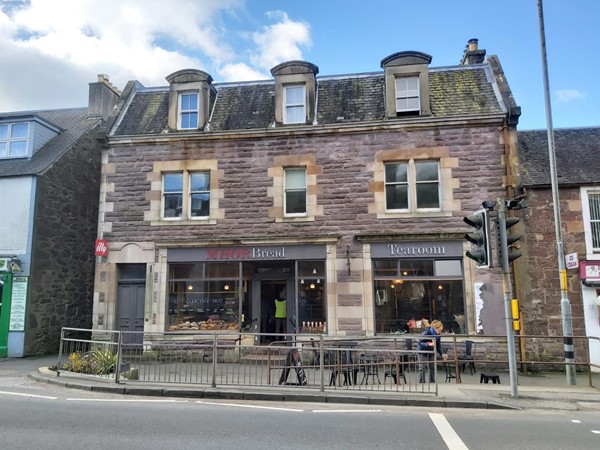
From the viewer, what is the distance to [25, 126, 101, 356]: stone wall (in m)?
16.4

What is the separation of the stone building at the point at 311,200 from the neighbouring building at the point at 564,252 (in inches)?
37.1

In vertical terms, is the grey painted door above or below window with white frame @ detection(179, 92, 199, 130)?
below

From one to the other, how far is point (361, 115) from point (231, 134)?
14.2 ft

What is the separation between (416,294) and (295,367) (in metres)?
5.58

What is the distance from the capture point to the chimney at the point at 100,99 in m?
20.8

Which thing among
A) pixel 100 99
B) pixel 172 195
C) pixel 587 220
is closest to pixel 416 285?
pixel 587 220

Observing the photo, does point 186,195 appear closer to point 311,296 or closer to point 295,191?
point 295,191

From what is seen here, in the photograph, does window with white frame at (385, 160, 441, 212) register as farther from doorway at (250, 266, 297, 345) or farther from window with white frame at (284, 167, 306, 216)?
doorway at (250, 266, 297, 345)

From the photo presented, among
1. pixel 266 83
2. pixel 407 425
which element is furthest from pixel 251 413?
pixel 266 83

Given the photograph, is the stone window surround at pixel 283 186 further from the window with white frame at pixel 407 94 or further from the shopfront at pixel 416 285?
the window with white frame at pixel 407 94

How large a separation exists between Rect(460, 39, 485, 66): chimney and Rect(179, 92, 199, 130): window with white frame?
9.75 meters

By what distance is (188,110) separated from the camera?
1648 cm

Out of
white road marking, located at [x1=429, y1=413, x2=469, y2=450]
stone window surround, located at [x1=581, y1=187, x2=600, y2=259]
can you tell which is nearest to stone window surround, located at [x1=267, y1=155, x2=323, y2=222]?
stone window surround, located at [x1=581, y1=187, x2=600, y2=259]

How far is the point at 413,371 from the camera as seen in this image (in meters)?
12.1
